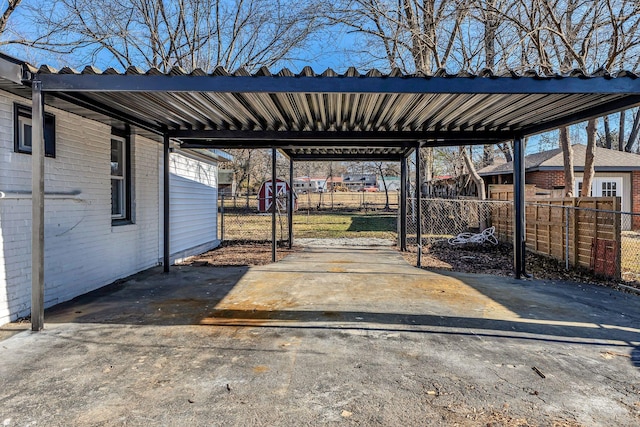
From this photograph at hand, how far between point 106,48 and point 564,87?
49.9 feet

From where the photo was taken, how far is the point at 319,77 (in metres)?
3.63

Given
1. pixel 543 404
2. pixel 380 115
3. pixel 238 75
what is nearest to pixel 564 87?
pixel 380 115

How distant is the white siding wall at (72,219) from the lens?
12.6ft

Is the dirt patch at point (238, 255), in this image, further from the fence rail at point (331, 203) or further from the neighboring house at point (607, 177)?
the neighboring house at point (607, 177)

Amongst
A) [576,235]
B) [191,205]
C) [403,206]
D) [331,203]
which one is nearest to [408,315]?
[576,235]

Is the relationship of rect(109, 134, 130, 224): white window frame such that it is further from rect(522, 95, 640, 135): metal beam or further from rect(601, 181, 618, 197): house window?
rect(601, 181, 618, 197): house window

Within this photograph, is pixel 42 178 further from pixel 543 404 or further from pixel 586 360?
pixel 586 360

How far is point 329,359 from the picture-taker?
3027mm

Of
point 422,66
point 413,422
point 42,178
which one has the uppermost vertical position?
point 422,66

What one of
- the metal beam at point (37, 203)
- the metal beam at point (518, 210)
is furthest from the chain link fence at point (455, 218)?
the metal beam at point (37, 203)

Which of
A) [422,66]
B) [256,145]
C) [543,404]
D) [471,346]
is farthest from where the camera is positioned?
[422,66]

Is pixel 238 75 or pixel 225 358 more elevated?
pixel 238 75

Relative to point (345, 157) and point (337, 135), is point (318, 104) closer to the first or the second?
point (337, 135)

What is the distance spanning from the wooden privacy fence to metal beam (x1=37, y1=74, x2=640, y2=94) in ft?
11.5
